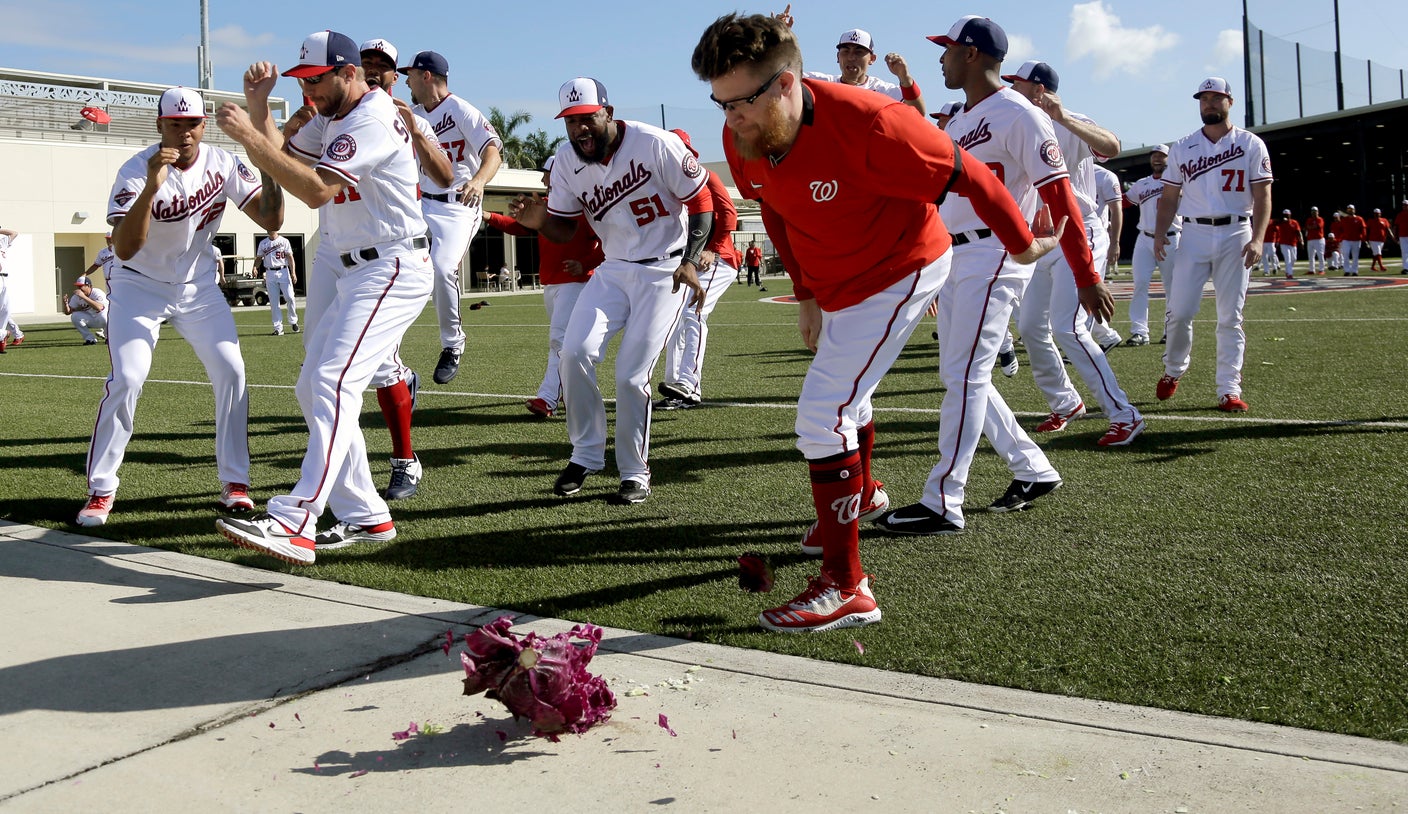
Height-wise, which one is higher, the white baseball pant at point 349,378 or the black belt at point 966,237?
the black belt at point 966,237

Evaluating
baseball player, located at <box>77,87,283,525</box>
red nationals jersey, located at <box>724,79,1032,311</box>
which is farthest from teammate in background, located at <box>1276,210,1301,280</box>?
baseball player, located at <box>77,87,283,525</box>

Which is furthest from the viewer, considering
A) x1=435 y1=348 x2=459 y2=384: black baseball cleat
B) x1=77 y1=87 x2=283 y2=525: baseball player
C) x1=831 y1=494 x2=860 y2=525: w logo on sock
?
x1=435 y1=348 x2=459 y2=384: black baseball cleat

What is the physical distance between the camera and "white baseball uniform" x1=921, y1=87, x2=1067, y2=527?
5430 millimetres

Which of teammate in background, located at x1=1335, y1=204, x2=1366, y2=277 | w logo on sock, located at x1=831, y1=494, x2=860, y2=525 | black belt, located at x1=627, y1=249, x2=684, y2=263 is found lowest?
w logo on sock, located at x1=831, y1=494, x2=860, y2=525

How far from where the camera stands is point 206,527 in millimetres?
5840

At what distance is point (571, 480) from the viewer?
6.58 meters

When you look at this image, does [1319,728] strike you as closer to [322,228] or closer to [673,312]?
[673,312]

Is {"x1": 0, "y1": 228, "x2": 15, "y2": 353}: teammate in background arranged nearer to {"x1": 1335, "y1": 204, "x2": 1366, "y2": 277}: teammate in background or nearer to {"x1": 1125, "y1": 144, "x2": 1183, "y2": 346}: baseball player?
{"x1": 1125, "y1": 144, "x2": 1183, "y2": 346}: baseball player

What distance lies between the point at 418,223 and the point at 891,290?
8.22 feet

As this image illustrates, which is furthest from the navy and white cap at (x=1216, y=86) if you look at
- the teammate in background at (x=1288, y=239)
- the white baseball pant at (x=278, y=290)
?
the teammate in background at (x=1288, y=239)

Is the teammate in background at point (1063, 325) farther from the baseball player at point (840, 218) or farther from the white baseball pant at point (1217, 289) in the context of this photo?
the baseball player at point (840, 218)

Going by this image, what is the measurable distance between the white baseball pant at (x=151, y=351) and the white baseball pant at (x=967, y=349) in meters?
3.71

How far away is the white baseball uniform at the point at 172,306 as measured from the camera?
6.10 metres

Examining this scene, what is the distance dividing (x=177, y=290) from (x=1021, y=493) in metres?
4.60
